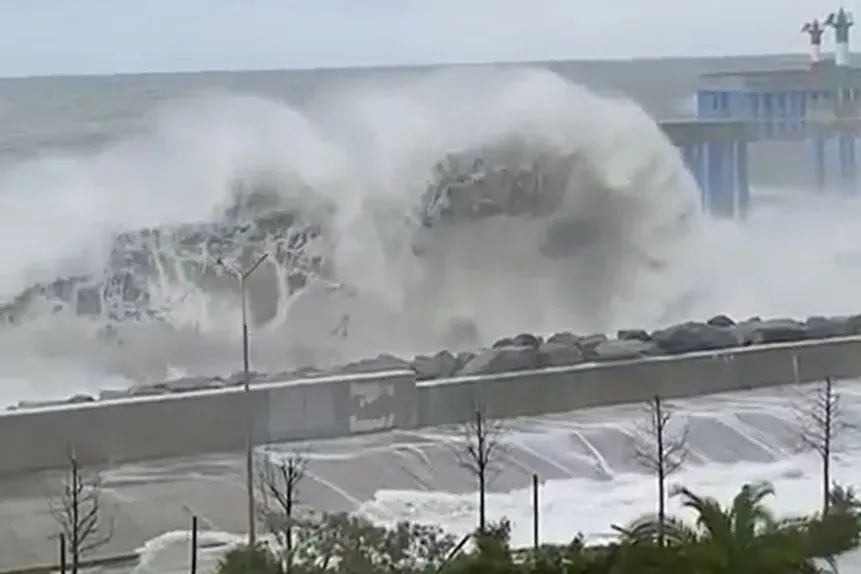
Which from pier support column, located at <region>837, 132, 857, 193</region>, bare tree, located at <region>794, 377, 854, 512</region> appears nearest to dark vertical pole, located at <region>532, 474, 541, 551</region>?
bare tree, located at <region>794, 377, 854, 512</region>

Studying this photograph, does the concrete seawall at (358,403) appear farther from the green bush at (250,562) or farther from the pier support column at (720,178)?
the pier support column at (720,178)

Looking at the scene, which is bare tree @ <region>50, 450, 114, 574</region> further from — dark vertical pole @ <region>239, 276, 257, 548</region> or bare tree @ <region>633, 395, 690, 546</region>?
bare tree @ <region>633, 395, 690, 546</region>

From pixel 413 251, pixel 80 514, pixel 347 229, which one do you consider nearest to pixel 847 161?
pixel 413 251

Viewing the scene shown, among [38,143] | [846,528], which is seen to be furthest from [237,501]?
[846,528]

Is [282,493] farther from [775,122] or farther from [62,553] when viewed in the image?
[775,122]

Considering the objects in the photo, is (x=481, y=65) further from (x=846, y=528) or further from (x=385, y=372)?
(x=846, y=528)

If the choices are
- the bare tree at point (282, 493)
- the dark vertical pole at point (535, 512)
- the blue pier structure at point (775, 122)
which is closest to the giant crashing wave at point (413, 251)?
the blue pier structure at point (775, 122)

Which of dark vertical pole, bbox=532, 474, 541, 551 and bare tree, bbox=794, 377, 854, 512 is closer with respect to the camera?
dark vertical pole, bbox=532, 474, 541, 551

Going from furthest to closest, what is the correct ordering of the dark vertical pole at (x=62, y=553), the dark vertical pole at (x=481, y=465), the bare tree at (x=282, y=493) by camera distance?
the dark vertical pole at (x=481, y=465) < the bare tree at (x=282, y=493) < the dark vertical pole at (x=62, y=553)
